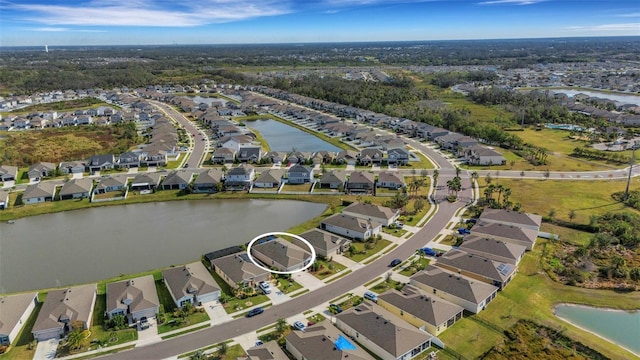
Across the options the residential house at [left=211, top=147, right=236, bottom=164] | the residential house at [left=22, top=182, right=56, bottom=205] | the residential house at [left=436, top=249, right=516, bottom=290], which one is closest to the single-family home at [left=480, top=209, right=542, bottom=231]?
the residential house at [left=436, top=249, right=516, bottom=290]


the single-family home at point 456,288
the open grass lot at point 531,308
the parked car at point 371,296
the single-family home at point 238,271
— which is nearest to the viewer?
the open grass lot at point 531,308

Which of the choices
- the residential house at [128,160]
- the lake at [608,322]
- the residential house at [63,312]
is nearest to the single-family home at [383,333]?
the lake at [608,322]

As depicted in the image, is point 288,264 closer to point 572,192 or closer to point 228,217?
point 228,217

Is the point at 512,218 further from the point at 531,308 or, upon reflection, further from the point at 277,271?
the point at 277,271

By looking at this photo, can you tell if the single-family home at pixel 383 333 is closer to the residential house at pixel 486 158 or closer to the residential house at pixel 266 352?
the residential house at pixel 266 352

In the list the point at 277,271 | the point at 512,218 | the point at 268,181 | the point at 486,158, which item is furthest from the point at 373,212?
the point at 486,158

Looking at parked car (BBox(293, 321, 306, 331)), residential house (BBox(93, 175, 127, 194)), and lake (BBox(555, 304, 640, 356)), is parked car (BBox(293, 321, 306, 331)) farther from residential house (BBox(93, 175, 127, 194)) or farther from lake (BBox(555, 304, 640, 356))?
residential house (BBox(93, 175, 127, 194))
